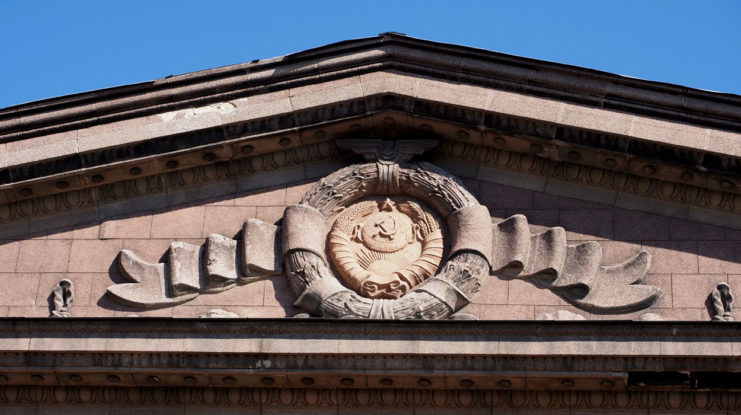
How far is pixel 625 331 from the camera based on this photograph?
81.0ft

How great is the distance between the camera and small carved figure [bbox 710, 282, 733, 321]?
25.4 m

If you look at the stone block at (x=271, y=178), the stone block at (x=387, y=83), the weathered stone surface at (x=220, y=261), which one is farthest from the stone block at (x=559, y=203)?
the weathered stone surface at (x=220, y=261)

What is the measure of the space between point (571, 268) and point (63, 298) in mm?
6224

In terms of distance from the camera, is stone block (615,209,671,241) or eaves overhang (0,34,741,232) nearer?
stone block (615,209,671,241)

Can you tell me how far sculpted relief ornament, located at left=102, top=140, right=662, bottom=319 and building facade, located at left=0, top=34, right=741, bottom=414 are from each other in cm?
3

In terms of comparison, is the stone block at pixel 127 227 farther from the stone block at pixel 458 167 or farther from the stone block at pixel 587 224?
the stone block at pixel 587 224

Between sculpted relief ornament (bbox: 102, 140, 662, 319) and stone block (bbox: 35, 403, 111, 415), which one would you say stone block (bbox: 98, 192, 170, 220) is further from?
stone block (bbox: 35, 403, 111, 415)

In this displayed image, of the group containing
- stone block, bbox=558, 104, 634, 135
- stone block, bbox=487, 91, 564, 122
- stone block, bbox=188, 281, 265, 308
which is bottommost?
stone block, bbox=188, 281, 265, 308

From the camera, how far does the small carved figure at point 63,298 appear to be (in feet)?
85.0

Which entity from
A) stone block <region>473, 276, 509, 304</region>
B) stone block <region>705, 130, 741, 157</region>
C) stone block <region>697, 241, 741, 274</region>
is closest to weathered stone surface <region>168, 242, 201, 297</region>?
stone block <region>473, 276, 509, 304</region>

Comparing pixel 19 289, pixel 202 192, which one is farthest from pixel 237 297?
pixel 19 289

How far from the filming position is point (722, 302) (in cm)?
2553

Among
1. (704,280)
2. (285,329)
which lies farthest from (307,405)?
(704,280)

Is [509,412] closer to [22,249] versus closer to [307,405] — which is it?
[307,405]
